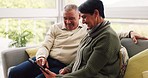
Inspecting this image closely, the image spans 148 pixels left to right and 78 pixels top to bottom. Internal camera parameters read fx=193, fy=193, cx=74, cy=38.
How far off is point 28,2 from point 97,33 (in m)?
1.86

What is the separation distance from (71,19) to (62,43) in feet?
0.95

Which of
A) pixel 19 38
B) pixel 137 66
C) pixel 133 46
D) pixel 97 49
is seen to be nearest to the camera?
pixel 97 49

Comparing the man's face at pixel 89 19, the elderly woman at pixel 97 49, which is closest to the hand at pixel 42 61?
the elderly woman at pixel 97 49

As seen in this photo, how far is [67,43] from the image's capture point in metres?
2.13

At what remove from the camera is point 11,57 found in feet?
7.45

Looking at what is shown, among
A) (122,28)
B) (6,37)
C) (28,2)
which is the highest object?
(28,2)

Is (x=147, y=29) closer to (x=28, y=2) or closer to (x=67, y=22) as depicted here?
(x=67, y=22)

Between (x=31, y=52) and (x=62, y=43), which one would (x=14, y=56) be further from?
(x=62, y=43)

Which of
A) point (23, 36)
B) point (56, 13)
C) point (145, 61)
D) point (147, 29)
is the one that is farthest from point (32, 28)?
point (145, 61)

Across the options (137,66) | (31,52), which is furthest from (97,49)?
(31,52)

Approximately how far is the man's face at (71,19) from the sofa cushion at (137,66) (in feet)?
2.56

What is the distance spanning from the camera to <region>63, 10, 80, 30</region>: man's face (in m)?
2.04

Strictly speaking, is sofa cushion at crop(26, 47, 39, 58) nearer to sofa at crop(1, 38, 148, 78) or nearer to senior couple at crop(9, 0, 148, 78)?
sofa at crop(1, 38, 148, 78)

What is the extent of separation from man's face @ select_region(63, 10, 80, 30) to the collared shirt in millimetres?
61
